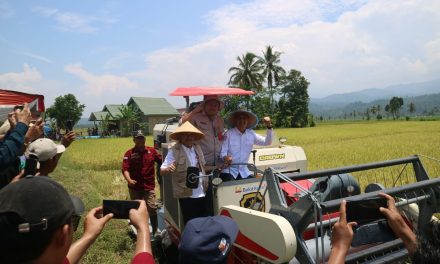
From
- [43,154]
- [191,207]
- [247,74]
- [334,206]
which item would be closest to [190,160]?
[191,207]

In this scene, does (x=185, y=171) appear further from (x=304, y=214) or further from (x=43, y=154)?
(x=304, y=214)

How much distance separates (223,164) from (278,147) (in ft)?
5.81

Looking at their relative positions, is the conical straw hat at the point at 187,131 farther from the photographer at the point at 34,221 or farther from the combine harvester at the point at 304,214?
the photographer at the point at 34,221

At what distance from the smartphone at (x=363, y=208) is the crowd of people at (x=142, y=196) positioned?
4.9 inches

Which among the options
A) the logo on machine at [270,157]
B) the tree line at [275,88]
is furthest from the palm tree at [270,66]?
the logo on machine at [270,157]

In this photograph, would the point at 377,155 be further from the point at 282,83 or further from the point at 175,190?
the point at 282,83

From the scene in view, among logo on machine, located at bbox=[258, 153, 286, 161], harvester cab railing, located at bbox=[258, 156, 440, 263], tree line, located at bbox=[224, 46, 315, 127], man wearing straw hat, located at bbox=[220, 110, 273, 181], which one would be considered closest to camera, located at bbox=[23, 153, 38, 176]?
harvester cab railing, located at bbox=[258, 156, 440, 263]

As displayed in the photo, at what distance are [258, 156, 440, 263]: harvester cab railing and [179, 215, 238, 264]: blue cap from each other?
0.67 metres

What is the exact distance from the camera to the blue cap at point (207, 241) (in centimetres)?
181

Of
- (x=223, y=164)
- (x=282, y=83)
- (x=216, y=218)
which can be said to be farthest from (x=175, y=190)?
(x=282, y=83)

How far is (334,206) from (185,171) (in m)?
2.24

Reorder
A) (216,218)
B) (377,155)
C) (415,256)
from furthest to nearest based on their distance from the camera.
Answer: (377,155) < (216,218) < (415,256)

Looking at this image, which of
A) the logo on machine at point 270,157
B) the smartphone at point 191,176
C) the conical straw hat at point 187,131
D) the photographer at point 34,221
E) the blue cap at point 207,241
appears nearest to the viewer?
the photographer at point 34,221

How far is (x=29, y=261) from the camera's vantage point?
122 cm
